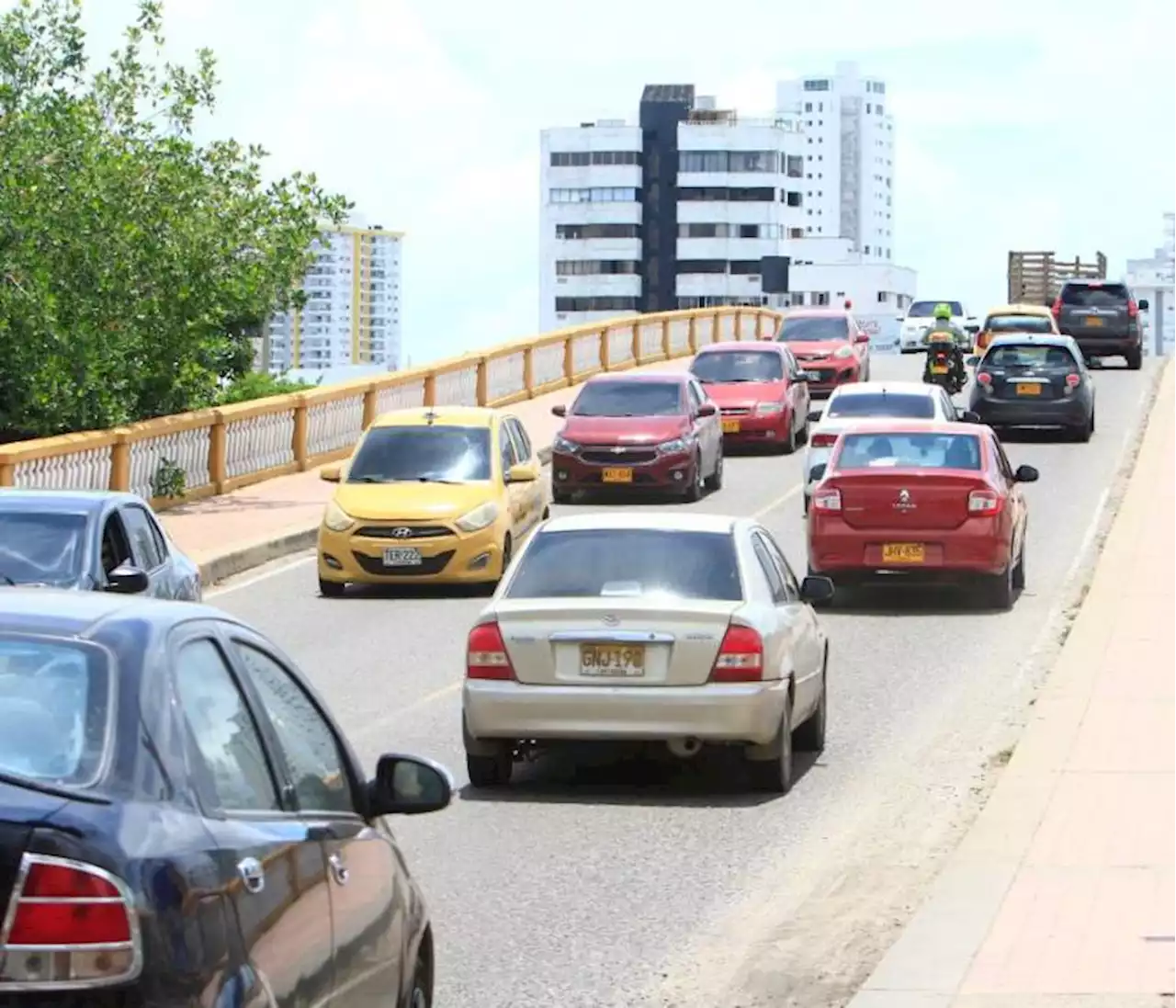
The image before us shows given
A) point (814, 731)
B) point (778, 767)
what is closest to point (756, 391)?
point (814, 731)

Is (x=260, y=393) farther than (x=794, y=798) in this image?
Yes

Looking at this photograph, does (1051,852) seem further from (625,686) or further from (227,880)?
(227,880)

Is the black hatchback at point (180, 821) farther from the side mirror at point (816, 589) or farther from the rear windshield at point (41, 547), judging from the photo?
the side mirror at point (816, 589)

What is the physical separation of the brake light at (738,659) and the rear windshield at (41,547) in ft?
12.5

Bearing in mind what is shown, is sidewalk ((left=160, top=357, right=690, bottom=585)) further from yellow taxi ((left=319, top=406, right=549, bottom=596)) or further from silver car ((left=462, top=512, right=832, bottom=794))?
silver car ((left=462, top=512, right=832, bottom=794))

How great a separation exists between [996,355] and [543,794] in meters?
29.3

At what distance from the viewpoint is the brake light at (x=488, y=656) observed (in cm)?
1423

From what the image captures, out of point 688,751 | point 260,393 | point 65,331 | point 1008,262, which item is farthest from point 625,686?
point 1008,262

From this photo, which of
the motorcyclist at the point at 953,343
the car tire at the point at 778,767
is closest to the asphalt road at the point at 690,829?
the car tire at the point at 778,767

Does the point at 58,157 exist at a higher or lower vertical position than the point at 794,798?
higher

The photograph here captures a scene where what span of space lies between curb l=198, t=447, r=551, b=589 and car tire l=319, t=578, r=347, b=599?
43.8 inches

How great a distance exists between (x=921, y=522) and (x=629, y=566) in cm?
923

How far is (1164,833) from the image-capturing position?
488 inches

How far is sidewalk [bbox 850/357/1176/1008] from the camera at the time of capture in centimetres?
913
